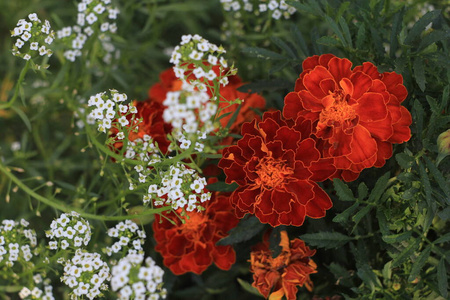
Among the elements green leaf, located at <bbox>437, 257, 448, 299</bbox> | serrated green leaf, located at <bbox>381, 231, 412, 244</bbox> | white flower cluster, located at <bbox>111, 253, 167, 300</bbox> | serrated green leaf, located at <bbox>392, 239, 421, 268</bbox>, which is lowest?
green leaf, located at <bbox>437, 257, 448, 299</bbox>

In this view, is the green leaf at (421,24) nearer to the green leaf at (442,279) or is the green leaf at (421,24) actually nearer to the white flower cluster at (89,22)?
the green leaf at (442,279)

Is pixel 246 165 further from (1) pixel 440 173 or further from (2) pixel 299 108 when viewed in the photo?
(1) pixel 440 173

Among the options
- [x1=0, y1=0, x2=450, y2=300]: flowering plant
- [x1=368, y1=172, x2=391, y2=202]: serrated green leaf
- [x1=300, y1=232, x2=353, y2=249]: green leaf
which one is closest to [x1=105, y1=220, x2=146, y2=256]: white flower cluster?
[x1=0, y1=0, x2=450, y2=300]: flowering plant

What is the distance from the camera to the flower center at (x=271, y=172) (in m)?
0.74

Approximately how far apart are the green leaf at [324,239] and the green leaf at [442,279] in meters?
0.14

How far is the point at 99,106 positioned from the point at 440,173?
19.4 inches

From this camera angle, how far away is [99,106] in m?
0.77

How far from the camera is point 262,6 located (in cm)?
101

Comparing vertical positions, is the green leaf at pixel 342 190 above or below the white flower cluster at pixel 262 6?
below

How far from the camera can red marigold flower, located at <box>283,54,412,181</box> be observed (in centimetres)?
72

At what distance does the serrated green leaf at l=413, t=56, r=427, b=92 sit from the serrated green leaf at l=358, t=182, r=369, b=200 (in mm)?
158

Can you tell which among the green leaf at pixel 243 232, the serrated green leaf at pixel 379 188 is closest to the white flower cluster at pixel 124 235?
the green leaf at pixel 243 232

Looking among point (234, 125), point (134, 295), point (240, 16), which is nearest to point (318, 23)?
point (240, 16)

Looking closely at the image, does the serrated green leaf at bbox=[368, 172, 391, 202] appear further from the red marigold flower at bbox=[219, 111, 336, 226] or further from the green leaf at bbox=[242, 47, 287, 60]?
the green leaf at bbox=[242, 47, 287, 60]
